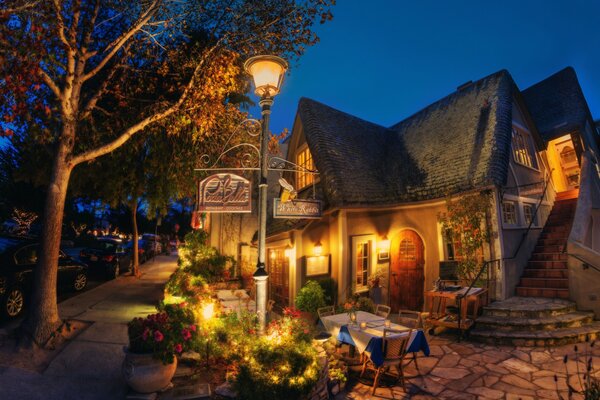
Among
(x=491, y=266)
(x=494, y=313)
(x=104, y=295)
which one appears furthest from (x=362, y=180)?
(x=104, y=295)

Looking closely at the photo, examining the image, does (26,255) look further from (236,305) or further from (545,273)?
(545,273)

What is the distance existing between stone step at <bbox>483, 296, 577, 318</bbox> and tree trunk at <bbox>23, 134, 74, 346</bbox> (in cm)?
1033

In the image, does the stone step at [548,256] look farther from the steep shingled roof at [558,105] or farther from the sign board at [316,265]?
the sign board at [316,265]

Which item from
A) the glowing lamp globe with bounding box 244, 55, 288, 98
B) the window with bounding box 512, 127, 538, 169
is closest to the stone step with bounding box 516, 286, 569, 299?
the window with bounding box 512, 127, 538, 169

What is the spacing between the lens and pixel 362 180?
1150 cm

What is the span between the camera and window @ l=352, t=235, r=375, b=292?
36.0 ft

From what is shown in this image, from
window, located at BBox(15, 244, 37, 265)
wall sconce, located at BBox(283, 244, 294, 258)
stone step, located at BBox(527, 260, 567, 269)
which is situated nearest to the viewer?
window, located at BBox(15, 244, 37, 265)

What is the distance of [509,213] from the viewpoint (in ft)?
35.2

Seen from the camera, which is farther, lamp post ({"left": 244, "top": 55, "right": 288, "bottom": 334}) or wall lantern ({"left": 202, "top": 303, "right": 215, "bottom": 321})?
wall lantern ({"left": 202, "top": 303, "right": 215, "bottom": 321})

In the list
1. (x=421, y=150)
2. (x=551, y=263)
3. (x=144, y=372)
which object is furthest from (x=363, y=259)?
(x=144, y=372)

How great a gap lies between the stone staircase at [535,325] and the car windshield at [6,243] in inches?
475

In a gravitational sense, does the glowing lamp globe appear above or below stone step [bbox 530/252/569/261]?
above

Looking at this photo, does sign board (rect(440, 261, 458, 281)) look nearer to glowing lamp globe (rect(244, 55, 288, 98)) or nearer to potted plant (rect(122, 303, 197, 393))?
potted plant (rect(122, 303, 197, 393))

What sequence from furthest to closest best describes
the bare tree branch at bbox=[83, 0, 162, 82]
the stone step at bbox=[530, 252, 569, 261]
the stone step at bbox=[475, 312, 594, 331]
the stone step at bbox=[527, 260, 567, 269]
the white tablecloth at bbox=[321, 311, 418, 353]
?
the stone step at bbox=[530, 252, 569, 261] → the stone step at bbox=[527, 260, 567, 269] → the stone step at bbox=[475, 312, 594, 331] → the bare tree branch at bbox=[83, 0, 162, 82] → the white tablecloth at bbox=[321, 311, 418, 353]
